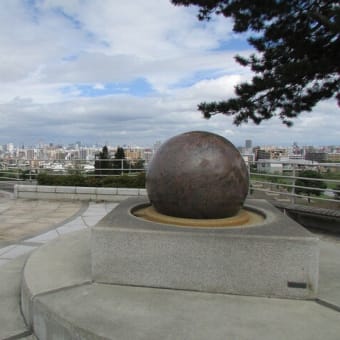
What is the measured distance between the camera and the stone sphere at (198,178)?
14.5 feet

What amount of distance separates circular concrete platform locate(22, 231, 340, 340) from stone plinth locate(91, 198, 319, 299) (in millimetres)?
102

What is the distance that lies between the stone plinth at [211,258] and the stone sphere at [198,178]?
1.63 feet

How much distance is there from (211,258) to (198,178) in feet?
3.29

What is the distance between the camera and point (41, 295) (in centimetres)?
361

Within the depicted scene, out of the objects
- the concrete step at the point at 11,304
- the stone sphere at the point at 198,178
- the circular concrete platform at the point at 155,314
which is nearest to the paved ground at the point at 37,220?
the concrete step at the point at 11,304

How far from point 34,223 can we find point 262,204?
5.72 metres

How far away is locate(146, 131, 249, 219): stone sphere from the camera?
14.5 ft

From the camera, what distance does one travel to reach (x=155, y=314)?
328cm

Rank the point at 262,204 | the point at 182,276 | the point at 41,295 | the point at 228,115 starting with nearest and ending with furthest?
the point at 41,295 → the point at 182,276 → the point at 262,204 → the point at 228,115

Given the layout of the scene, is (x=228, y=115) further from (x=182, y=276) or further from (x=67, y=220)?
(x=182, y=276)

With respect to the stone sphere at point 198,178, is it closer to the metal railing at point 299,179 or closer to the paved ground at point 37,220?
the paved ground at point 37,220

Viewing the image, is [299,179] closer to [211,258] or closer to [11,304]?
[211,258]

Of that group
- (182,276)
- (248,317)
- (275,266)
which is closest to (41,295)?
(182,276)

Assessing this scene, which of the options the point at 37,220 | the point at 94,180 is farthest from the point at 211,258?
the point at 94,180
